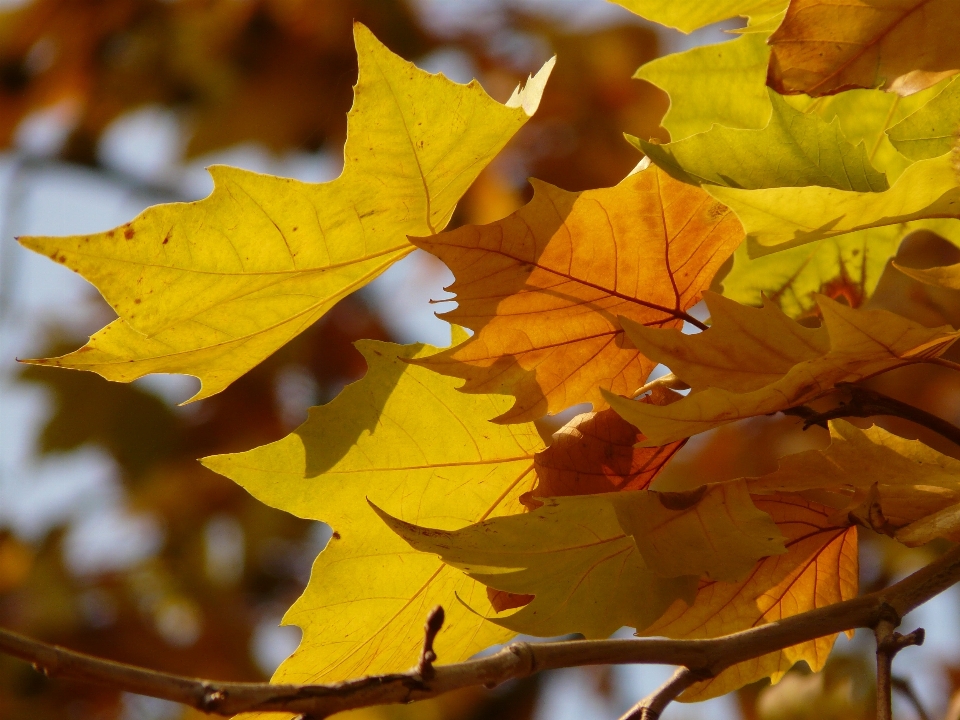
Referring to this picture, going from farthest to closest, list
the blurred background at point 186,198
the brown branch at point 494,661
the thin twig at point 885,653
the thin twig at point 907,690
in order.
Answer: the blurred background at point 186,198, the thin twig at point 907,690, the thin twig at point 885,653, the brown branch at point 494,661

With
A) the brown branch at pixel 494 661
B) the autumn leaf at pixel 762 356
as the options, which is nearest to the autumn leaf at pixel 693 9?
the autumn leaf at pixel 762 356

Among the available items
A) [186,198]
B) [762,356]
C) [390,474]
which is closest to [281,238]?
[390,474]

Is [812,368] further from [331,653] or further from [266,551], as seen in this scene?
[266,551]

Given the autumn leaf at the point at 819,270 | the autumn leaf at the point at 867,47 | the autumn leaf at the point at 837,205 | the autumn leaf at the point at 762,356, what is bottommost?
the autumn leaf at the point at 762,356

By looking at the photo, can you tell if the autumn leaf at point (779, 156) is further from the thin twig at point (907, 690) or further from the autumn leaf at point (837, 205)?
the thin twig at point (907, 690)

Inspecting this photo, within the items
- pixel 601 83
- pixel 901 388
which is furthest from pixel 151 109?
pixel 901 388

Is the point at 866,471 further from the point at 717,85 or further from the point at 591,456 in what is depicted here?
the point at 717,85

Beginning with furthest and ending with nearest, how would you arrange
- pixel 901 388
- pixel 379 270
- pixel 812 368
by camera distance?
pixel 901 388, pixel 379 270, pixel 812 368
